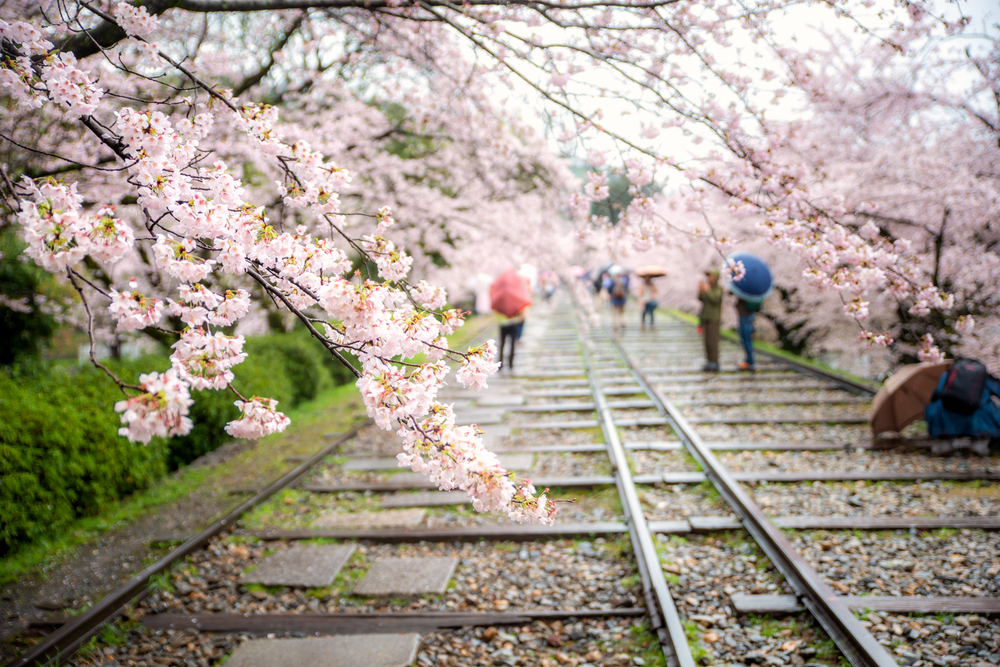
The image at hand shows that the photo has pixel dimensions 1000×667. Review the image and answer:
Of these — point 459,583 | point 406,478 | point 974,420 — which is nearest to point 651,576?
point 459,583

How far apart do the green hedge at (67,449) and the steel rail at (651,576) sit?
182 inches

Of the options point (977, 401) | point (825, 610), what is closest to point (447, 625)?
point (825, 610)

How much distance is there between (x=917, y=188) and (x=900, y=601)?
657 centimetres

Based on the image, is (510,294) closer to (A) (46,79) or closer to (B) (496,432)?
(B) (496,432)

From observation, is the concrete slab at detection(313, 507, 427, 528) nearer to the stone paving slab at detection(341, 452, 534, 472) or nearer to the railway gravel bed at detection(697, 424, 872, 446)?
the stone paving slab at detection(341, 452, 534, 472)

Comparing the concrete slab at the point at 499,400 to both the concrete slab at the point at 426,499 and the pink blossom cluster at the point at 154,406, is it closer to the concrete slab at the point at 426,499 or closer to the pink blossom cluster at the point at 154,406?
the concrete slab at the point at 426,499

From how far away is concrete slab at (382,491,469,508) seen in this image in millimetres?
5156

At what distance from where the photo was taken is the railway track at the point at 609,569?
312cm

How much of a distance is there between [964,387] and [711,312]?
16.3ft

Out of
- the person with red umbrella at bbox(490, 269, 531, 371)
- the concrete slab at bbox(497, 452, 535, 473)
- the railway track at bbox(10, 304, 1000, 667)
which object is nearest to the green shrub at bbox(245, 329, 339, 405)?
the person with red umbrella at bbox(490, 269, 531, 371)

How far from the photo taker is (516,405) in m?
8.92

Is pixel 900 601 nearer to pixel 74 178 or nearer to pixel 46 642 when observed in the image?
pixel 46 642

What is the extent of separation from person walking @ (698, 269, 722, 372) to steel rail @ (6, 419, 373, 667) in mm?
8227

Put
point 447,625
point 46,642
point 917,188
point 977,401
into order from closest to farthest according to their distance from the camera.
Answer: point 46,642, point 447,625, point 977,401, point 917,188
